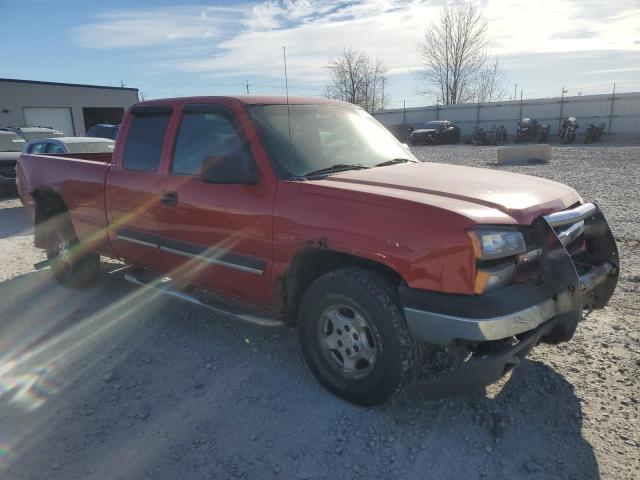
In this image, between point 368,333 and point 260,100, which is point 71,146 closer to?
point 260,100

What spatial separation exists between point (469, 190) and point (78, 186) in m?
4.00

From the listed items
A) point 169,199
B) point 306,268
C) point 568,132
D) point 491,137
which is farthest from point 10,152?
point 568,132

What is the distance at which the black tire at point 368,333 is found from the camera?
9.43 feet

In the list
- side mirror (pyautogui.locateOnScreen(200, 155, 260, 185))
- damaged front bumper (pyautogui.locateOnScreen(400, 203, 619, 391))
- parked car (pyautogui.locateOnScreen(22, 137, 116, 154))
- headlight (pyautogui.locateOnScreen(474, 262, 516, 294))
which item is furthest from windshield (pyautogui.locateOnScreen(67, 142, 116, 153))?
headlight (pyautogui.locateOnScreen(474, 262, 516, 294))

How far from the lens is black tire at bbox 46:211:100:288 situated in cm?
548

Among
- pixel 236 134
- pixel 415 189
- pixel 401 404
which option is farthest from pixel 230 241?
pixel 401 404

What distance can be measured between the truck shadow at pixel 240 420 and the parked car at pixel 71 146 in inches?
306

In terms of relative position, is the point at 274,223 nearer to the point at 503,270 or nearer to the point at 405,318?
the point at 405,318

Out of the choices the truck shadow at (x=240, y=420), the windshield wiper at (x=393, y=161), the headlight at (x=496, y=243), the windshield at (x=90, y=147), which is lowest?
the truck shadow at (x=240, y=420)

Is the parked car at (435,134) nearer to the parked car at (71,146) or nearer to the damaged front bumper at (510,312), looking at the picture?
the parked car at (71,146)

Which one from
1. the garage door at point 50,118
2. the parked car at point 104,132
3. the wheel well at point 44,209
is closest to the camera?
the wheel well at point 44,209

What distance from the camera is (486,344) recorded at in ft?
9.19

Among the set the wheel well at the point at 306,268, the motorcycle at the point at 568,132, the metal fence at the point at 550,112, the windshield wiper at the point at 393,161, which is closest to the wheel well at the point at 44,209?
the wheel well at the point at 306,268

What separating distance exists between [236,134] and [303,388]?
1944mm
